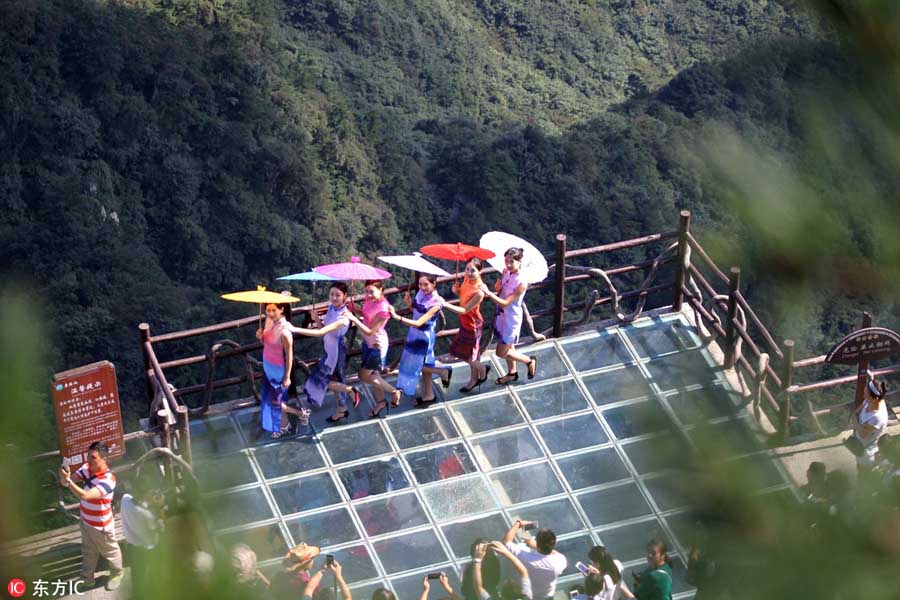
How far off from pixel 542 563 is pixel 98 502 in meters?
3.08

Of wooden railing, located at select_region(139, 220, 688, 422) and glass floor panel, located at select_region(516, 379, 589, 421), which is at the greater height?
wooden railing, located at select_region(139, 220, 688, 422)

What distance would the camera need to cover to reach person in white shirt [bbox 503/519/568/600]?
9.98 metres

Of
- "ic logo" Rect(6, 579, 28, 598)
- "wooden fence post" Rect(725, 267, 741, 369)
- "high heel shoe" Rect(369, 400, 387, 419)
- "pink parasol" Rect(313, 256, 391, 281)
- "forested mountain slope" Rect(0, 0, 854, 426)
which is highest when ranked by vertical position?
"ic logo" Rect(6, 579, 28, 598)

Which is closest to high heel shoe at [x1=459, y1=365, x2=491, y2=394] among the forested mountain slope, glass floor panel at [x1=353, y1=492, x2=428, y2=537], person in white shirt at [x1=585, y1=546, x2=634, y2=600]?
glass floor panel at [x1=353, y1=492, x2=428, y2=537]

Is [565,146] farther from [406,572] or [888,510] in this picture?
[888,510]

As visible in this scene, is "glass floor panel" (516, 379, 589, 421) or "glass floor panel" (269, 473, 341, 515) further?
"glass floor panel" (516, 379, 589, 421)

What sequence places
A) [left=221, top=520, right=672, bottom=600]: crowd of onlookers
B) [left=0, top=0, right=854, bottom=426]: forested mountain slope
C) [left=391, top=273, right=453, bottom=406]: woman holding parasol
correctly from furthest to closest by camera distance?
[left=0, top=0, right=854, bottom=426]: forested mountain slope, [left=391, top=273, right=453, bottom=406]: woman holding parasol, [left=221, top=520, right=672, bottom=600]: crowd of onlookers

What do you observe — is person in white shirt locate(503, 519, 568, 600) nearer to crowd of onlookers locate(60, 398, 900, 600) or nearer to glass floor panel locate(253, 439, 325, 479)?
crowd of onlookers locate(60, 398, 900, 600)

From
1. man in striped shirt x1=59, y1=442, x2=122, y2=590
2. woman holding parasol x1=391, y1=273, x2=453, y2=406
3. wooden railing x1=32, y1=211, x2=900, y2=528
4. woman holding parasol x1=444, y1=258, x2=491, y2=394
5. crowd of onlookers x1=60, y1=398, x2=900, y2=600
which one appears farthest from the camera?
woman holding parasol x1=444, y1=258, x2=491, y2=394

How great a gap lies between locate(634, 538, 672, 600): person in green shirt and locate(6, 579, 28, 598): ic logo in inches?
251

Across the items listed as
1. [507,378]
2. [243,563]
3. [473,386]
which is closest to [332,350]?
[473,386]

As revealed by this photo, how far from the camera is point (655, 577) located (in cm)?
907

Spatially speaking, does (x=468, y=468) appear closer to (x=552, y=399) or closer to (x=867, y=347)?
(x=552, y=399)

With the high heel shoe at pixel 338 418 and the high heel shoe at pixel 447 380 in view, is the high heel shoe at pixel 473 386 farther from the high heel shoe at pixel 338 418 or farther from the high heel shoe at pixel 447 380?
the high heel shoe at pixel 338 418
